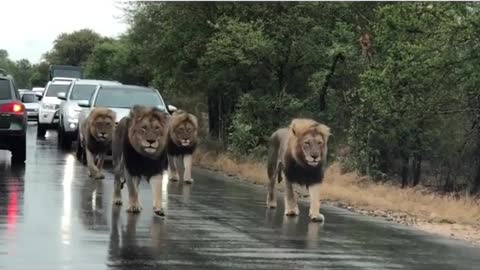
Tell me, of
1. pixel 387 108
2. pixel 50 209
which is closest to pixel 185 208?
pixel 50 209

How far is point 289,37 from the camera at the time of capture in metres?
21.7

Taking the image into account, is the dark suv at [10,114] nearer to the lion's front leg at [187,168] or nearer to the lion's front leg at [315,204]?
the lion's front leg at [187,168]

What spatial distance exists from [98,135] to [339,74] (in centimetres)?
914

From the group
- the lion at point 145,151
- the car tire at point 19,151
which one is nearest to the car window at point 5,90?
the car tire at point 19,151

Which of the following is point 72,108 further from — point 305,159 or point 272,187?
point 305,159

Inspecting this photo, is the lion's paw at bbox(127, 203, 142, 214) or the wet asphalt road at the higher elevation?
the lion's paw at bbox(127, 203, 142, 214)

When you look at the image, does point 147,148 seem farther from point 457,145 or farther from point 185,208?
point 457,145

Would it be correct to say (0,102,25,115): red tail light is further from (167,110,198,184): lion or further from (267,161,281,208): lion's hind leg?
(267,161,281,208): lion's hind leg

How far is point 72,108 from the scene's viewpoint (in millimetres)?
22094

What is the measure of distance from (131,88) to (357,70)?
713 centimetres

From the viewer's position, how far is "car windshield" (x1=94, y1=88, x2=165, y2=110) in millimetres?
18219

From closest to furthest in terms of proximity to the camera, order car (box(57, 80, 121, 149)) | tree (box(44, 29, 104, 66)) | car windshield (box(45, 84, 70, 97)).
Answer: car (box(57, 80, 121, 149)) → car windshield (box(45, 84, 70, 97)) → tree (box(44, 29, 104, 66))

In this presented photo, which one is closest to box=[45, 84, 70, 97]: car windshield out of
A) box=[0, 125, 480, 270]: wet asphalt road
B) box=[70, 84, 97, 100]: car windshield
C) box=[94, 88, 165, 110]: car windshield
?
box=[70, 84, 97, 100]: car windshield

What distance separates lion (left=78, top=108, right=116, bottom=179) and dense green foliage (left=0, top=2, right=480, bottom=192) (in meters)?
6.27
